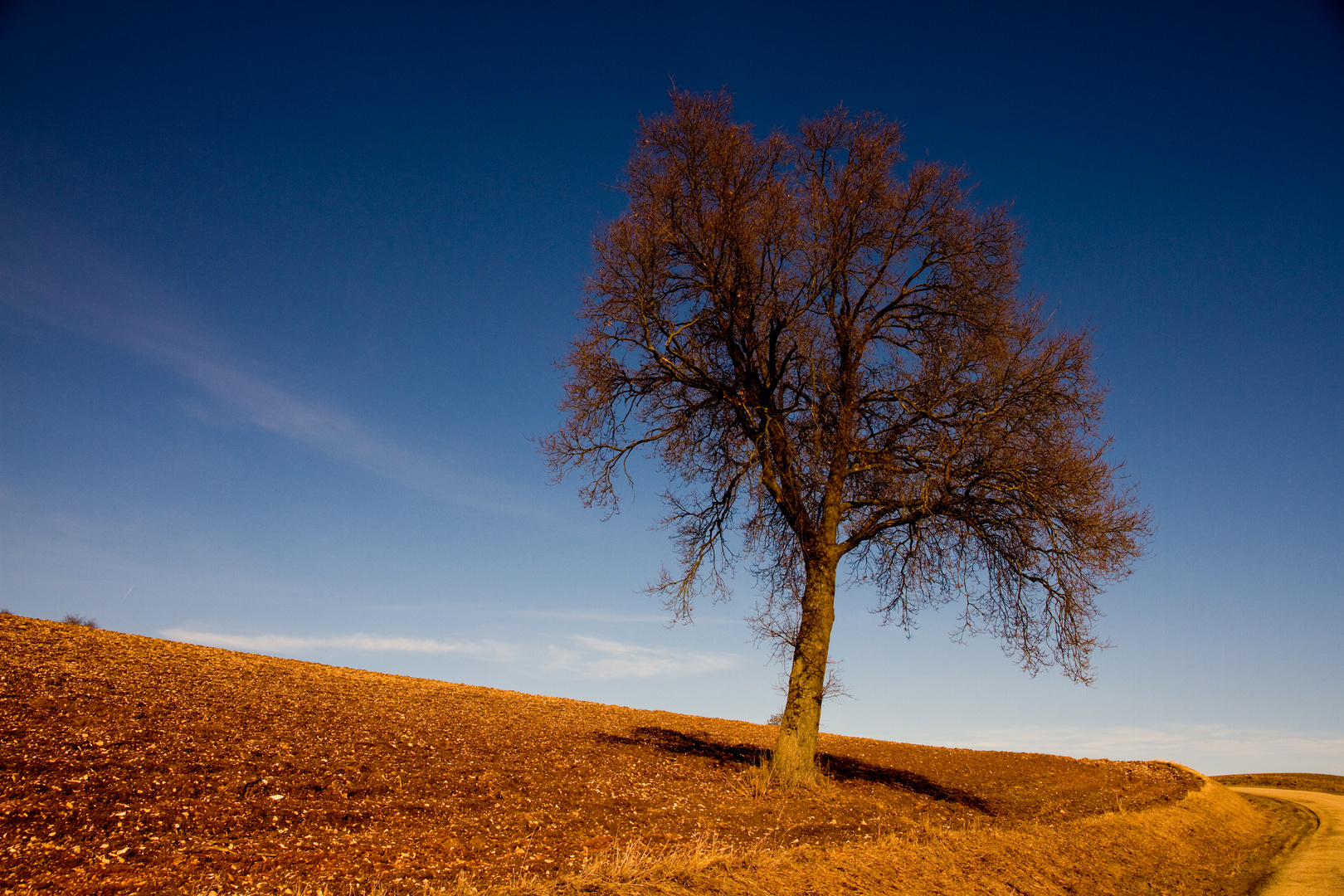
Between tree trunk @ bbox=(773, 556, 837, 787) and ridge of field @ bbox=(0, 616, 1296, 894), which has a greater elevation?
tree trunk @ bbox=(773, 556, 837, 787)

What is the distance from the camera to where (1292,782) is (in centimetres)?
2923

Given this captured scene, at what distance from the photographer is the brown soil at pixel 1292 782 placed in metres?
27.9

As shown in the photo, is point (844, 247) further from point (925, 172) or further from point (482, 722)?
point (482, 722)

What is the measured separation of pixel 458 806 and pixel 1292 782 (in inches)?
1380

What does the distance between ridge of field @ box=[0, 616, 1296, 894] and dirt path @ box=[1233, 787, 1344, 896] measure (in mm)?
480


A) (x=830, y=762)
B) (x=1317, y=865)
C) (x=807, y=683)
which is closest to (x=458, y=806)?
(x=807, y=683)

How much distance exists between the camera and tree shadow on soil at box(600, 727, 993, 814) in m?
13.2

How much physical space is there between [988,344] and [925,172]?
127 inches

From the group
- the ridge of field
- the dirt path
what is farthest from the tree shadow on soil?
the dirt path

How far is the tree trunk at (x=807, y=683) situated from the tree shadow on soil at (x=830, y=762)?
1.04 metres

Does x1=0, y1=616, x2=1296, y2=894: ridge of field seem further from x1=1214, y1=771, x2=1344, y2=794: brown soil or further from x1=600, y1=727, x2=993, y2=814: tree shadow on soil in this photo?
x1=1214, y1=771, x2=1344, y2=794: brown soil

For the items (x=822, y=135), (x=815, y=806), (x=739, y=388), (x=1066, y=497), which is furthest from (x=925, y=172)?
(x=815, y=806)

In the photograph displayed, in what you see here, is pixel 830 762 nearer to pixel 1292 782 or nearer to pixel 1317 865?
pixel 1317 865

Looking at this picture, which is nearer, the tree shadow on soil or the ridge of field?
the ridge of field
